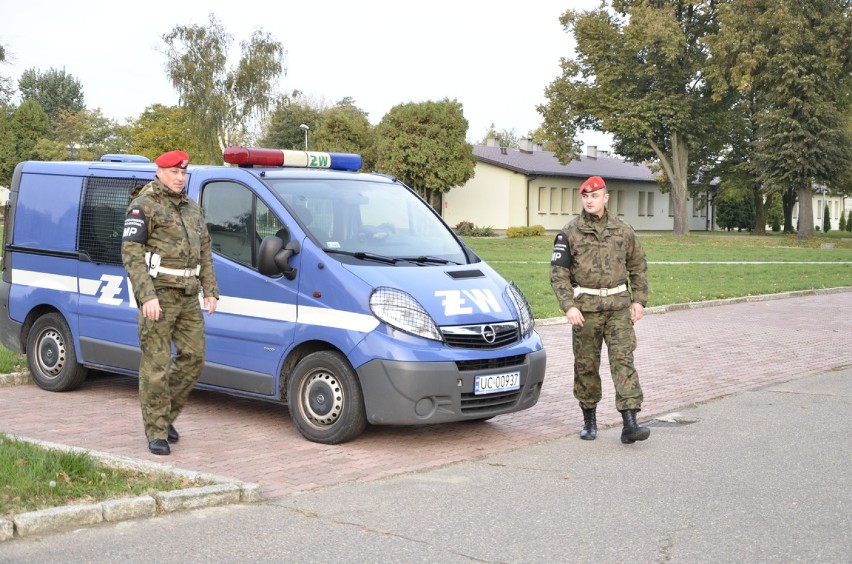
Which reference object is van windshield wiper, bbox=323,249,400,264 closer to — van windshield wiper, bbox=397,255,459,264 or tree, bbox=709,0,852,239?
van windshield wiper, bbox=397,255,459,264

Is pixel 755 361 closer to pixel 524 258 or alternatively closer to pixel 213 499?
pixel 213 499

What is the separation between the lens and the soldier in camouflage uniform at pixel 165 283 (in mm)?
6723

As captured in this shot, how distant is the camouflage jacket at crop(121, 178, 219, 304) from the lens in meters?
6.67

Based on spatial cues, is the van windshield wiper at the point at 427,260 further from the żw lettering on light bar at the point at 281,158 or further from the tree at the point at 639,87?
the tree at the point at 639,87

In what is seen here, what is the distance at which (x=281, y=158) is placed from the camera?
27.5 ft

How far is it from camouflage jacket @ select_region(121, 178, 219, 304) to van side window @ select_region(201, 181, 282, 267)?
0.87 metres

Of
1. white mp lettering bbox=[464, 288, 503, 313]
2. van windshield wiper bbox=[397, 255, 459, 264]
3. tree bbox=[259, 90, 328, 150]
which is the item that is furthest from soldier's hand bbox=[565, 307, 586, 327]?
tree bbox=[259, 90, 328, 150]

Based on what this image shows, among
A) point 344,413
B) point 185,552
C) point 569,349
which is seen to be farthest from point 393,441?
point 569,349

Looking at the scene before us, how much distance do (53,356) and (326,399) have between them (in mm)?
3211

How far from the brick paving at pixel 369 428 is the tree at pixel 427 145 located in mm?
47449

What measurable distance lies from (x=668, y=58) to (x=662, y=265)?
24.8 metres

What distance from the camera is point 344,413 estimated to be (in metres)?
7.19

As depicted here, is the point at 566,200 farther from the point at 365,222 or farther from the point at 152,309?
the point at 152,309

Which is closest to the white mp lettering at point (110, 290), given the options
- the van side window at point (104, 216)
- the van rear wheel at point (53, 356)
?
the van side window at point (104, 216)
